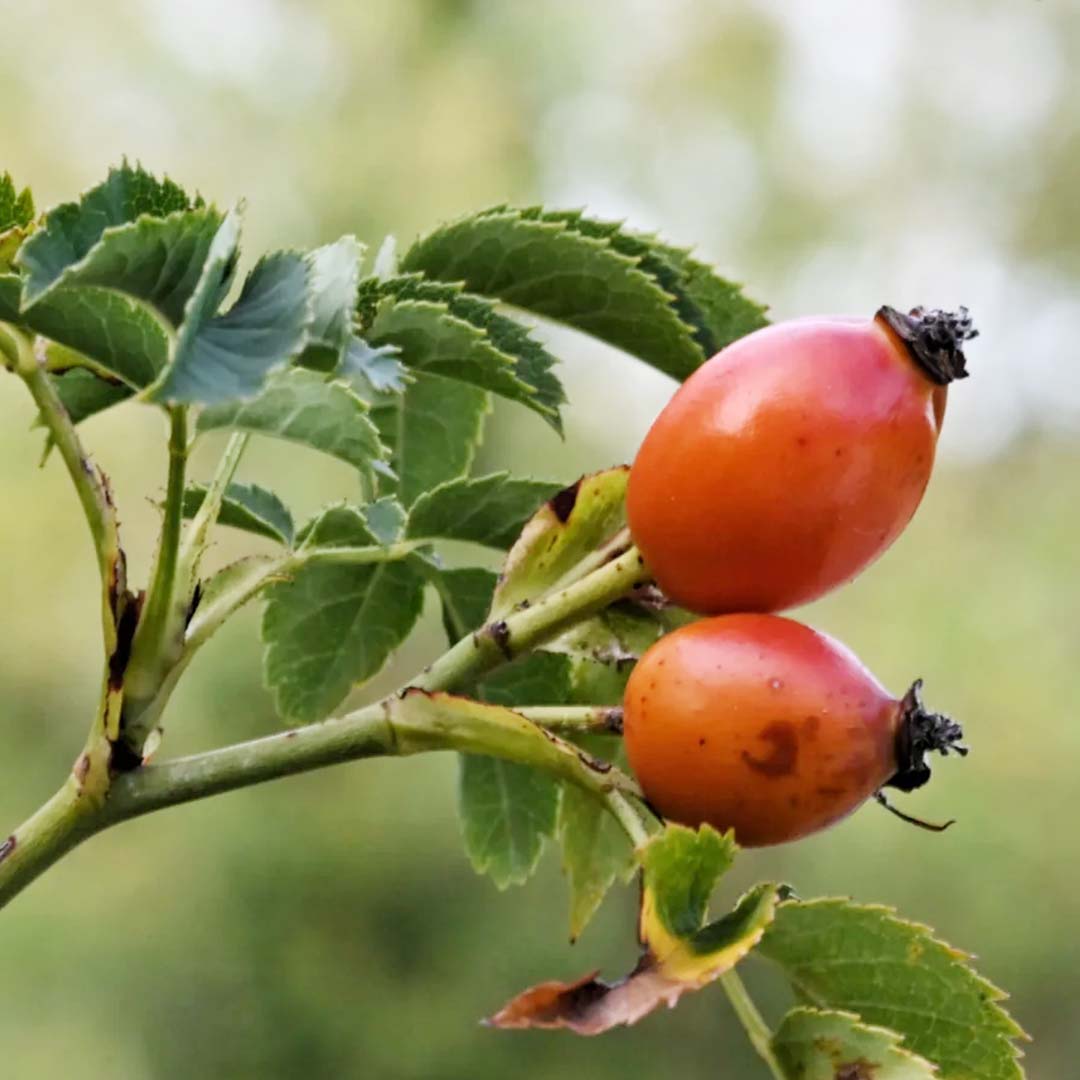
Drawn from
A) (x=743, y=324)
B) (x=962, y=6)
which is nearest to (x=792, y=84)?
(x=962, y=6)

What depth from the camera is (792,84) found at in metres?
8.39

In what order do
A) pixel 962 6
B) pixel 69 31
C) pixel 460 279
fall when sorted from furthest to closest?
pixel 962 6
pixel 69 31
pixel 460 279

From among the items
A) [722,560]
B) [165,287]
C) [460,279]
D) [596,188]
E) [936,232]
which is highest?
[596,188]

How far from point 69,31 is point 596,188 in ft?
9.60

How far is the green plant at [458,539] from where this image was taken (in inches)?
22.1

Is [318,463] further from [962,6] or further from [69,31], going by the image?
[962,6]

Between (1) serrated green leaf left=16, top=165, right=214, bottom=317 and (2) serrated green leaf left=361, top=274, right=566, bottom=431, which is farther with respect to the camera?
(2) serrated green leaf left=361, top=274, right=566, bottom=431

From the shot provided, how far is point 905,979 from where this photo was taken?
0.66m

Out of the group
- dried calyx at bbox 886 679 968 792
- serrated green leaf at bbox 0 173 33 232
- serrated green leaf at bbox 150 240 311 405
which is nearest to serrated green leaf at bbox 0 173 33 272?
serrated green leaf at bbox 0 173 33 232

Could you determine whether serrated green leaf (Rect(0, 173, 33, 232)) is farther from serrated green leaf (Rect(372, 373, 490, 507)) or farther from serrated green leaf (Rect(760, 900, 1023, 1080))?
serrated green leaf (Rect(760, 900, 1023, 1080))

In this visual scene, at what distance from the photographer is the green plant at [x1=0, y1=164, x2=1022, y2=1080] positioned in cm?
56

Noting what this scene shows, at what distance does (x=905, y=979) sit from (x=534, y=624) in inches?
9.4

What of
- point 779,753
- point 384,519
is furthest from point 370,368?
point 779,753

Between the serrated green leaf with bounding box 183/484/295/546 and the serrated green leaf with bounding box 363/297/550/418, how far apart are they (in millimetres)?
132
